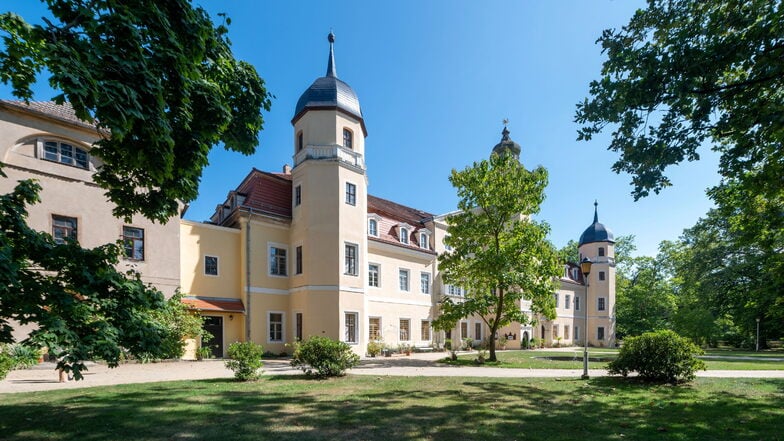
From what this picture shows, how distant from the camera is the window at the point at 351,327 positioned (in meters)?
21.5

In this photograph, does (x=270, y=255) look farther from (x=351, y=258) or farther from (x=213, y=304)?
(x=351, y=258)

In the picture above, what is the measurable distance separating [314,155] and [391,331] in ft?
40.7

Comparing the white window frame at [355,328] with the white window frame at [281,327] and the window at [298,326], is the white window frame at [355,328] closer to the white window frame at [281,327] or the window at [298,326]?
the window at [298,326]

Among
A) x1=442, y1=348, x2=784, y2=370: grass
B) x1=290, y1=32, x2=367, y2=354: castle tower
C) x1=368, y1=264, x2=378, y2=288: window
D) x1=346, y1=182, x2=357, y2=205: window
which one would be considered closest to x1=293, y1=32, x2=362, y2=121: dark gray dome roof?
x1=290, y1=32, x2=367, y2=354: castle tower

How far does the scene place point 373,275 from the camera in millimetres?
25297

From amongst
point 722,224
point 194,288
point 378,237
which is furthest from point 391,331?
point 722,224

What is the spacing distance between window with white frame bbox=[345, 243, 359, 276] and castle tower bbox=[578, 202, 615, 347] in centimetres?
3250

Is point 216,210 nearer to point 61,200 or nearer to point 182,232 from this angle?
point 182,232

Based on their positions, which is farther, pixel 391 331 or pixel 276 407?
pixel 391 331

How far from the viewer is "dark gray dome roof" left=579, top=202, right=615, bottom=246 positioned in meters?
44.1

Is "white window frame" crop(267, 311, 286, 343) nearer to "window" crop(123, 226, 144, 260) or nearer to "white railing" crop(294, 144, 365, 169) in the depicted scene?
"window" crop(123, 226, 144, 260)

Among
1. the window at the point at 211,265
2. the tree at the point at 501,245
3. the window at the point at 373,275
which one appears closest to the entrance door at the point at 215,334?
the window at the point at 211,265

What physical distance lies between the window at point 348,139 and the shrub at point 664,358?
16753 millimetres

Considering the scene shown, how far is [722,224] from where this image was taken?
32906mm
